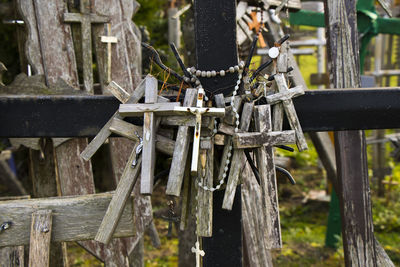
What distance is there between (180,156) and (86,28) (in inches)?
66.2

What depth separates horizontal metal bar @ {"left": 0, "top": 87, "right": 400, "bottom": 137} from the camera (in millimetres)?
1783

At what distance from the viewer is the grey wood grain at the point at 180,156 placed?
1521mm

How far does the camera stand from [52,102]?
70.2 inches

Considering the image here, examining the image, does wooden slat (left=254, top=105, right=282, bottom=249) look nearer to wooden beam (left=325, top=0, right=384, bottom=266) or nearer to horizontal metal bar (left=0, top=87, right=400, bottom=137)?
horizontal metal bar (left=0, top=87, right=400, bottom=137)

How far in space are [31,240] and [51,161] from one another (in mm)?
1348

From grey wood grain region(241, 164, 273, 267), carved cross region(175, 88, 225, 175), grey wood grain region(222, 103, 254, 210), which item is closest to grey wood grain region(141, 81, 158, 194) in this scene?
carved cross region(175, 88, 225, 175)

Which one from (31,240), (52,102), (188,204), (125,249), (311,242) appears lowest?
(311,242)

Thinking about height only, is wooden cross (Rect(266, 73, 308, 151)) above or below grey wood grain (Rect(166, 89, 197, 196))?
above

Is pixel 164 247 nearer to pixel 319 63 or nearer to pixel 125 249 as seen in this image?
pixel 125 249

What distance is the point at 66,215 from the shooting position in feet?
6.08

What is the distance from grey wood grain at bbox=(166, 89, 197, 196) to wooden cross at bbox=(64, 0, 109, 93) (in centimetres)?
149

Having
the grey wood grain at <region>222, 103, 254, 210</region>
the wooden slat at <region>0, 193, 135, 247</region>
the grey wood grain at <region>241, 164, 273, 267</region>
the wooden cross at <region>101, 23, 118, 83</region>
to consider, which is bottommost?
the grey wood grain at <region>241, 164, 273, 267</region>

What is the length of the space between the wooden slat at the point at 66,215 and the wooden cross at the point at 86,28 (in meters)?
1.24

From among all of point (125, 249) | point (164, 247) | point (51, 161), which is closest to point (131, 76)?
point (51, 161)
